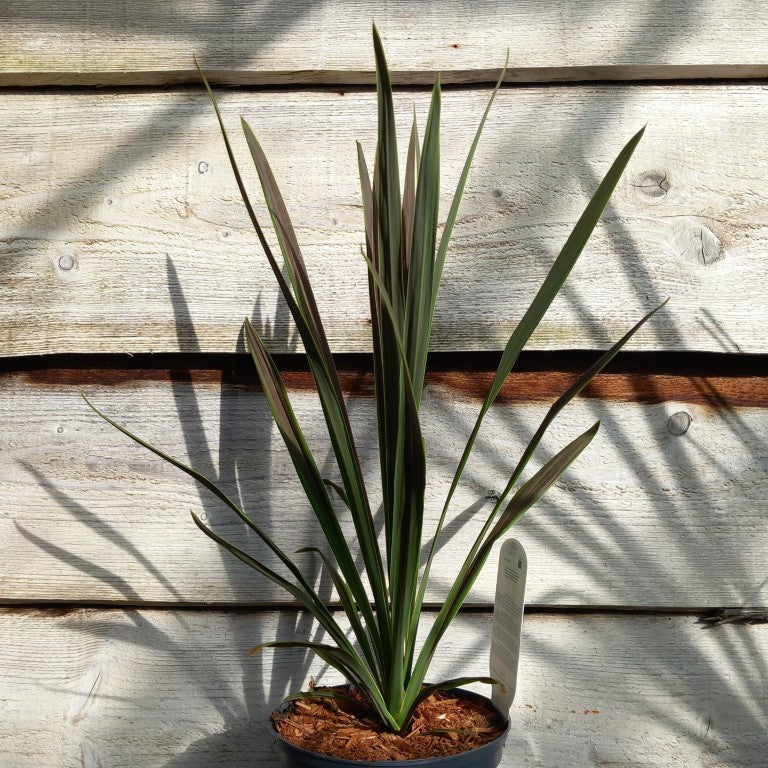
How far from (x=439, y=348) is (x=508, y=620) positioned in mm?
319

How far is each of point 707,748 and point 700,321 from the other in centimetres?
51

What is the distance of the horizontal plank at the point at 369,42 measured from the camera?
916 mm

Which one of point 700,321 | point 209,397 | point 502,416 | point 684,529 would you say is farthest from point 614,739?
point 209,397

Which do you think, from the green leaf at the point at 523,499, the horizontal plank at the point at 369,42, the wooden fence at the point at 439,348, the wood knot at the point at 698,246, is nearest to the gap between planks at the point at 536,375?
the wooden fence at the point at 439,348

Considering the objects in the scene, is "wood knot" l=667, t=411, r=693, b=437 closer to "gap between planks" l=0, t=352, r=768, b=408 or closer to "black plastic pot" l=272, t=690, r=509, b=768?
"gap between planks" l=0, t=352, r=768, b=408

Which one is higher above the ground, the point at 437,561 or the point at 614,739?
the point at 437,561

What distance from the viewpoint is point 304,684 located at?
916 mm

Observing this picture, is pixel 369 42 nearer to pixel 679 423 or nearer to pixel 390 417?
pixel 390 417

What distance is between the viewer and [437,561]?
0.92 m

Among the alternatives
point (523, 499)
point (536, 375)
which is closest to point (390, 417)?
point (523, 499)

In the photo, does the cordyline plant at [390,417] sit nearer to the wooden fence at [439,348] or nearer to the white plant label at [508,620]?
the white plant label at [508,620]

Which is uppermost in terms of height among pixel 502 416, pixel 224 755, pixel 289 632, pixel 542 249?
pixel 542 249

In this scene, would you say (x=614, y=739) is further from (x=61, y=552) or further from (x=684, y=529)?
(x=61, y=552)

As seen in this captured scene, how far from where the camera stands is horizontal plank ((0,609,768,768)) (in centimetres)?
92
